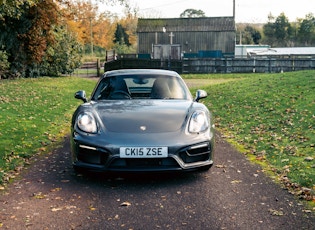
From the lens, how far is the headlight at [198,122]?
5500 millimetres

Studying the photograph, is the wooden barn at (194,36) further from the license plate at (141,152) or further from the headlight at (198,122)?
the license plate at (141,152)

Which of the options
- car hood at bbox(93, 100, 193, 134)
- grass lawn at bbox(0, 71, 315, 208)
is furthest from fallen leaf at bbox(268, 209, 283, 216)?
car hood at bbox(93, 100, 193, 134)

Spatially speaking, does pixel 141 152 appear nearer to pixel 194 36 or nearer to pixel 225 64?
pixel 225 64

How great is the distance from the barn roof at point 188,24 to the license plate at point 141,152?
5304cm

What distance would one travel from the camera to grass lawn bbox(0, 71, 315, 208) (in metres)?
6.44

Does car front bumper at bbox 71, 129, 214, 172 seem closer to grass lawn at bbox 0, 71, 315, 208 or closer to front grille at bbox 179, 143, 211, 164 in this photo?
front grille at bbox 179, 143, 211, 164

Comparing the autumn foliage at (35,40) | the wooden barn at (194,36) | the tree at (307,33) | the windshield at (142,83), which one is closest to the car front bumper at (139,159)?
the windshield at (142,83)

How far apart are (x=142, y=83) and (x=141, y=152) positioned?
224 cm

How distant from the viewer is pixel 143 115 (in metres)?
5.59

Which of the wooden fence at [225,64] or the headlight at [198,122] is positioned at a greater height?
the wooden fence at [225,64]

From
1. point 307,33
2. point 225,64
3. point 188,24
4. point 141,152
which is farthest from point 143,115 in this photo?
point 307,33

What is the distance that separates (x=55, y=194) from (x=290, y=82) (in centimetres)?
1404

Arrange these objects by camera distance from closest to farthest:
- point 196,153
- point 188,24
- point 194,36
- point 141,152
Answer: point 141,152
point 196,153
point 194,36
point 188,24

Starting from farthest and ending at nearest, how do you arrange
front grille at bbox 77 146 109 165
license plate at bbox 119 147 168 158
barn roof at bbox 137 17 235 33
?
barn roof at bbox 137 17 235 33 → front grille at bbox 77 146 109 165 → license plate at bbox 119 147 168 158
